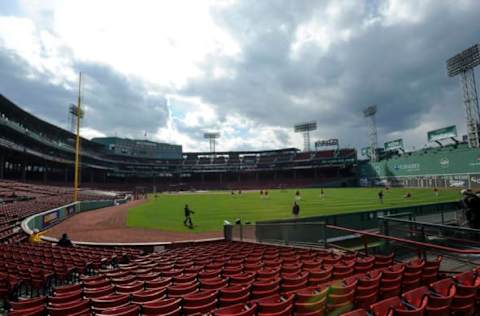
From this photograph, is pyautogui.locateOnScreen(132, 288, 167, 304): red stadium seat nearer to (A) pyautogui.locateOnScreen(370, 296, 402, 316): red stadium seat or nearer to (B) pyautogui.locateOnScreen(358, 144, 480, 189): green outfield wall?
(A) pyautogui.locateOnScreen(370, 296, 402, 316): red stadium seat

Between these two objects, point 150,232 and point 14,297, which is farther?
point 150,232

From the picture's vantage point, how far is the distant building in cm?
10672

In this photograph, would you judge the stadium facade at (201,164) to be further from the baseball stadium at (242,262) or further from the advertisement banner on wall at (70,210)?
the advertisement banner on wall at (70,210)

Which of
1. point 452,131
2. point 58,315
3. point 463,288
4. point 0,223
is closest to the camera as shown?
point 463,288

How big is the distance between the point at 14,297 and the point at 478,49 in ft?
266

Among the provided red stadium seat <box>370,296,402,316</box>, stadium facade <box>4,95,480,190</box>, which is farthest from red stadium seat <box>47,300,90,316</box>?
stadium facade <box>4,95,480,190</box>

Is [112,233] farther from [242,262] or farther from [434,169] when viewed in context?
[434,169]

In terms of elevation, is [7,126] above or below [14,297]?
above

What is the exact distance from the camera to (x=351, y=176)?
100m

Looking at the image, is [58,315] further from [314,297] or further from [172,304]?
[314,297]

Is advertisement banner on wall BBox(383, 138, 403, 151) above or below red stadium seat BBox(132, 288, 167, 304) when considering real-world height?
above

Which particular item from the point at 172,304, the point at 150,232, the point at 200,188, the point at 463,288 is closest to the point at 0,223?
the point at 150,232

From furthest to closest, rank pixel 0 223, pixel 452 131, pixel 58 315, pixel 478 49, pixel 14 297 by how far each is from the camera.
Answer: pixel 452 131 < pixel 478 49 < pixel 0 223 < pixel 14 297 < pixel 58 315

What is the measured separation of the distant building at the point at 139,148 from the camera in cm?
10672
